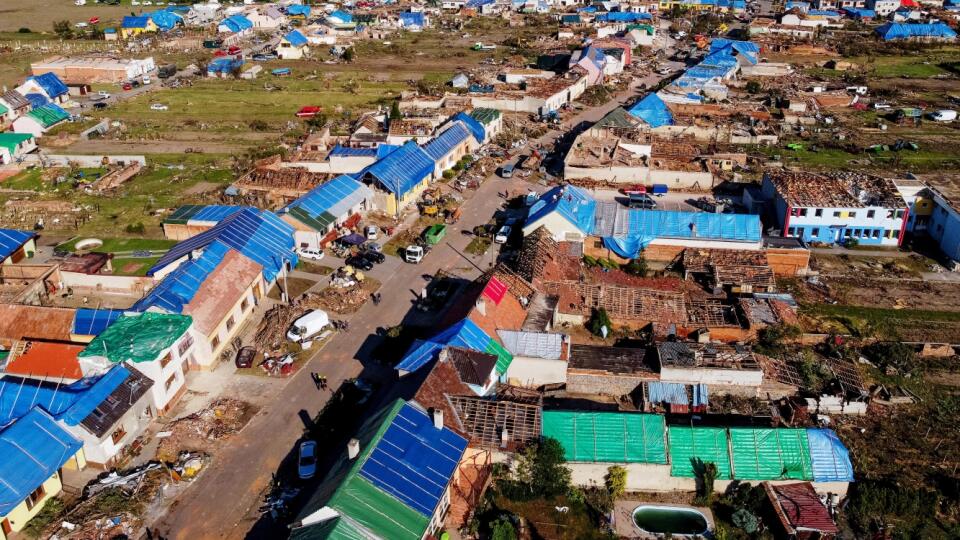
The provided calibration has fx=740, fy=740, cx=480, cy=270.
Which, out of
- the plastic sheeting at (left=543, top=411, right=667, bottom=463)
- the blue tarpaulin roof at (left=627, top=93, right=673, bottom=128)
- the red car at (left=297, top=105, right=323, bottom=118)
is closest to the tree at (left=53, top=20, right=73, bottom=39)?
the red car at (left=297, top=105, right=323, bottom=118)

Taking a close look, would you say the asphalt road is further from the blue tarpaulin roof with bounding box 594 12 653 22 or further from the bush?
the blue tarpaulin roof with bounding box 594 12 653 22

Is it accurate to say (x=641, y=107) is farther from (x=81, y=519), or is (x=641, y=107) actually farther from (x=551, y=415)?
(x=81, y=519)

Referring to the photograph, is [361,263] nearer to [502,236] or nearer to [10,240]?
[502,236]

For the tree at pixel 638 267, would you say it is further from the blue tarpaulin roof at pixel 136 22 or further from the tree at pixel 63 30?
the tree at pixel 63 30

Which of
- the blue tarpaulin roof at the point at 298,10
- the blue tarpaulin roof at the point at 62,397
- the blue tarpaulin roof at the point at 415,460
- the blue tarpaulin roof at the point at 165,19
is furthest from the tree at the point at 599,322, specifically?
the blue tarpaulin roof at the point at 165,19

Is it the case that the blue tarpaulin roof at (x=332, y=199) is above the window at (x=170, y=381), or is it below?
above

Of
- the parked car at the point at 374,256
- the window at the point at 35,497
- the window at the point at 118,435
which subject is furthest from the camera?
the parked car at the point at 374,256
